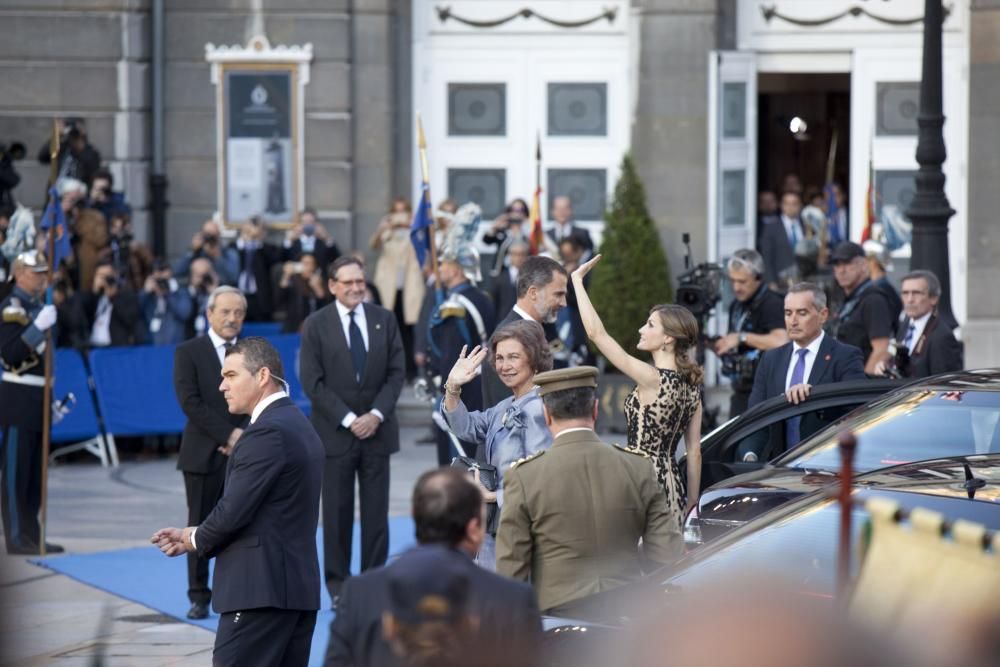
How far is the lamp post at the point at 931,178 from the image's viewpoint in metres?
13.1

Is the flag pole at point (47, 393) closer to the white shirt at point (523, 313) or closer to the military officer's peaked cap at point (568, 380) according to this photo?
the white shirt at point (523, 313)

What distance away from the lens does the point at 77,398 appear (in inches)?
613

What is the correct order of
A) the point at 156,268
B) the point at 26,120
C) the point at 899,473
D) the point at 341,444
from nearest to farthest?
the point at 899,473 < the point at 341,444 < the point at 156,268 < the point at 26,120

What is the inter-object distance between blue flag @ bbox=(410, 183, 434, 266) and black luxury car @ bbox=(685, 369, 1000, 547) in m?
5.15

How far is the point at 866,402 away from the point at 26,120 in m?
12.6

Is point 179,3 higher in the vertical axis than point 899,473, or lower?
higher

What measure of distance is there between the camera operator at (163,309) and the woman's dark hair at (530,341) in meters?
9.41

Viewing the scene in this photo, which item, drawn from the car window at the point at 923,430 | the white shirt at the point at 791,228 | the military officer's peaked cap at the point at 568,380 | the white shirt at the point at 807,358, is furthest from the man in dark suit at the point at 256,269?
the military officer's peaked cap at the point at 568,380

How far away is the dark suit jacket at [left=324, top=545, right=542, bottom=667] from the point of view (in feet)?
14.1

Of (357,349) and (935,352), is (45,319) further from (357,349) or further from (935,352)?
(935,352)

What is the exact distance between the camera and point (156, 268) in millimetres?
16688

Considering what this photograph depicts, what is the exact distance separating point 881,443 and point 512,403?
185 cm

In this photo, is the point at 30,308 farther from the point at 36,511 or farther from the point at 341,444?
the point at 341,444

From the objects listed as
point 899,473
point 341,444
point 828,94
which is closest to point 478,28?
point 828,94
